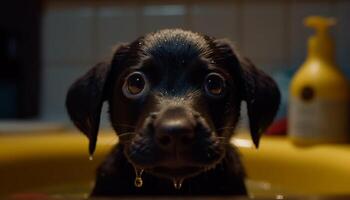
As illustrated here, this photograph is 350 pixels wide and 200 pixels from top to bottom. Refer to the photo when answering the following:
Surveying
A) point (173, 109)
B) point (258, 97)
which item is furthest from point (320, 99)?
point (173, 109)

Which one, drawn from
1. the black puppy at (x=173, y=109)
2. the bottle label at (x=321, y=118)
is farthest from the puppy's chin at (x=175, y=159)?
the bottle label at (x=321, y=118)

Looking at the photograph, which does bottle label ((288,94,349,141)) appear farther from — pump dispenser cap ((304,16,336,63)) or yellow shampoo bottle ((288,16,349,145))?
pump dispenser cap ((304,16,336,63))

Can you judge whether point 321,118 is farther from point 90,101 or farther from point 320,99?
point 90,101

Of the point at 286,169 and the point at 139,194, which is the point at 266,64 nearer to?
the point at 286,169

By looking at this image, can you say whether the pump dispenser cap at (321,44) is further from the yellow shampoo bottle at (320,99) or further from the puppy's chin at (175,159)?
the puppy's chin at (175,159)

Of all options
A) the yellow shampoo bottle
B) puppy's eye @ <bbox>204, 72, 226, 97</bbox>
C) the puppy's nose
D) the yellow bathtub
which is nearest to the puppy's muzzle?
the puppy's nose
